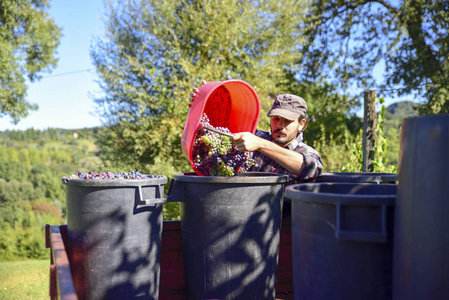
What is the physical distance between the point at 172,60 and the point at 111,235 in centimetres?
719

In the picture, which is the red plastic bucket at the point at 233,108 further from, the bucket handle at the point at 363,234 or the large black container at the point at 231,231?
the bucket handle at the point at 363,234

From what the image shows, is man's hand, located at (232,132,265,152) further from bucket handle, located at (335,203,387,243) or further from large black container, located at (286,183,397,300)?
bucket handle, located at (335,203,387,243)

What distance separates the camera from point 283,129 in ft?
9.39

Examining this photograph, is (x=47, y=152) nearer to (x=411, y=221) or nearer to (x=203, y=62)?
(x=203, y=62)

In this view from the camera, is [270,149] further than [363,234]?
Yes

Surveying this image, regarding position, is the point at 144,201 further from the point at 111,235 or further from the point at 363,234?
the point at 363,234

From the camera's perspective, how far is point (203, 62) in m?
9.02

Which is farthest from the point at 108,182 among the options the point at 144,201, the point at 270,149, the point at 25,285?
the point at 25,285

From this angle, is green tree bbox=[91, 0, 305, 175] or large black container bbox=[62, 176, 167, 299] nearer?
large black container bbox=[62, 176, 167, 299]

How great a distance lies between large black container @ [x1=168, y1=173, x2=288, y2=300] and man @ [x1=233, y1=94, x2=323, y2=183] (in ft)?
0.62

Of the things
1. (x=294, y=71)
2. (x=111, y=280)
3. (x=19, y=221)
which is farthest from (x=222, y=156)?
(x=19, y=221)

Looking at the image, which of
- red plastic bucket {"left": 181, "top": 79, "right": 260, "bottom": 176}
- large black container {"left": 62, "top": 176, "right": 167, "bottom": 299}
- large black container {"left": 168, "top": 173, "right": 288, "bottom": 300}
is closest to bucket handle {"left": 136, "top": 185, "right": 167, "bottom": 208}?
large black container {"left": 62, "top": 176, "right": 167, "bottom": 299}

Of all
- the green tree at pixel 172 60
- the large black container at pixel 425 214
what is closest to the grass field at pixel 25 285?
the green tree at pixel 172 60

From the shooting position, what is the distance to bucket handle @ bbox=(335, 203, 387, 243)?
1494mm
